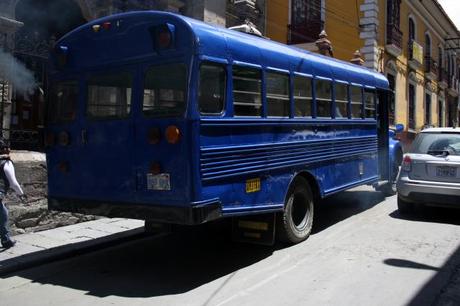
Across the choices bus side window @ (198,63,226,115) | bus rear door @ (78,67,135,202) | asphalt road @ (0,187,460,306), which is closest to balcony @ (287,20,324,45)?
asphalt road @ (0,187,460,306)

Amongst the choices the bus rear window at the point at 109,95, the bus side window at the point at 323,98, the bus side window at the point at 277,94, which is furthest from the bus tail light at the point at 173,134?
the bus side window at the point at 323,98

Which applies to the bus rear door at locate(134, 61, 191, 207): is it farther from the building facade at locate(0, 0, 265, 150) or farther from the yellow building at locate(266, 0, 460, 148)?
the yellow building at locate(266, 0, 460, 148)

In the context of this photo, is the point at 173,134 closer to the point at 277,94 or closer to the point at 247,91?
the point at 247,91

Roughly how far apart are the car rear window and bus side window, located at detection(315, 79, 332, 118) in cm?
198

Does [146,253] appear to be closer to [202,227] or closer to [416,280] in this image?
[202,227]

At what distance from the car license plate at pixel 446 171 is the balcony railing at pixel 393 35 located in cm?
1641

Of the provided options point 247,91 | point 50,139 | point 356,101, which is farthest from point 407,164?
point 50,139

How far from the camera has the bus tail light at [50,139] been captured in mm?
6507

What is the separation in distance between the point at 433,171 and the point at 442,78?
2925 cm

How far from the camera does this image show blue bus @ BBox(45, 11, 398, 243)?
208 inches

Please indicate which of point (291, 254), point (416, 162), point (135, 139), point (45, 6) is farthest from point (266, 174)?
point (45, 6)

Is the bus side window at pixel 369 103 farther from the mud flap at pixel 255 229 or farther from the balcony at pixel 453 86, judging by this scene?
the balcony at pixel 453 86

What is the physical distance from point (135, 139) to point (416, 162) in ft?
17.1

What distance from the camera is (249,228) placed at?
6.46 meters
